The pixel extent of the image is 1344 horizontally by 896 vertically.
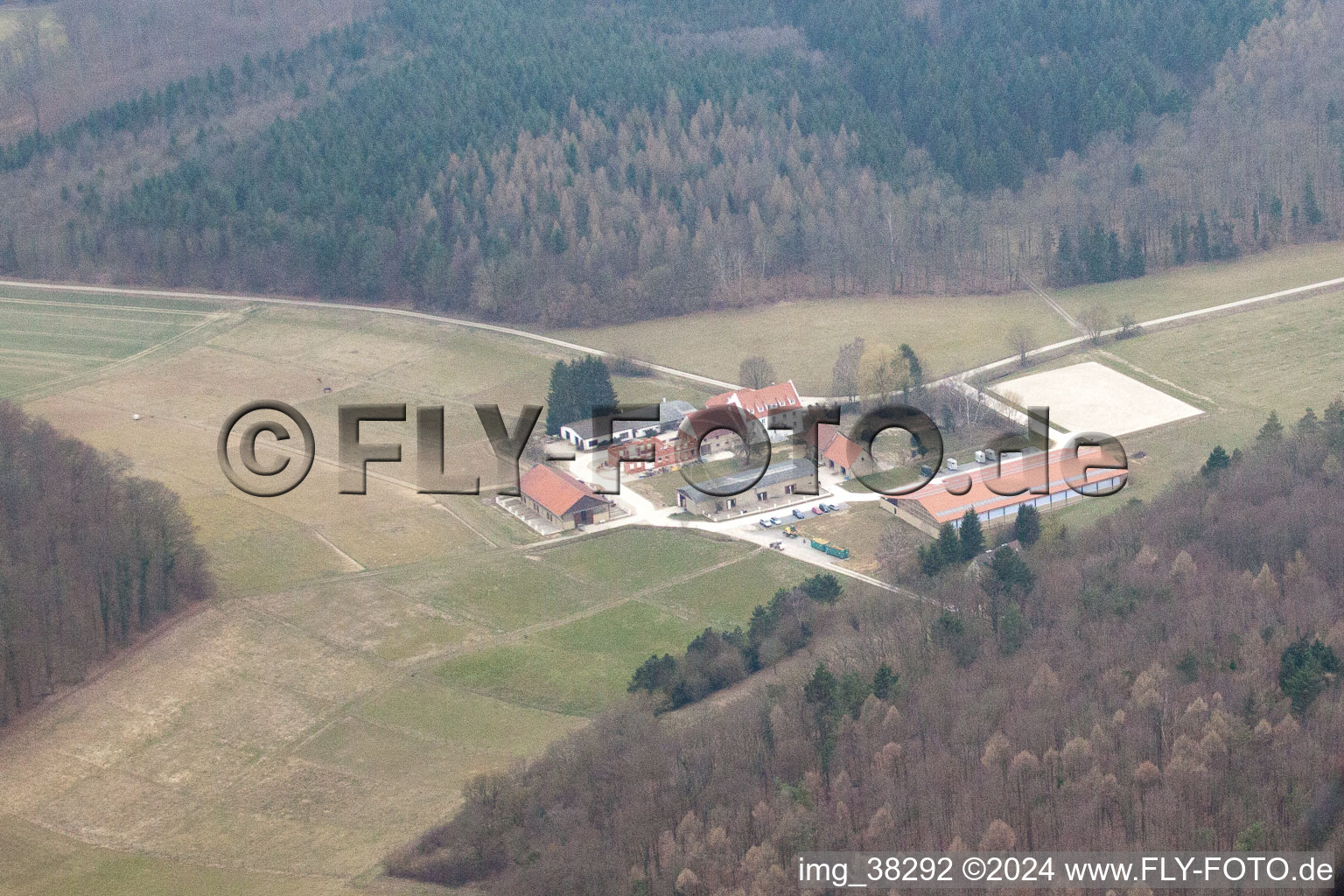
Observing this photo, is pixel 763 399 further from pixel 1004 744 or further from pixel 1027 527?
pixel 1004 744

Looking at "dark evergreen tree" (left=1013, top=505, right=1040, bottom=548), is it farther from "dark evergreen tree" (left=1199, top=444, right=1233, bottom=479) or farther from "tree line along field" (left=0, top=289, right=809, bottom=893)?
"tree line along field" (left=0, top=289, right=809, bottom=893)

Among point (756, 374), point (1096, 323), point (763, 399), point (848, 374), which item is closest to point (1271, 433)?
point (848, 374)

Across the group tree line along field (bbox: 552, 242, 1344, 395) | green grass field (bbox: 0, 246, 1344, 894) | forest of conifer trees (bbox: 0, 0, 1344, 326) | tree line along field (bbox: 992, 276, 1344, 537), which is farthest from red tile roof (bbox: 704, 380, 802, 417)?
forest of conifer trees (bbox: 0, 0, 1344, 326)

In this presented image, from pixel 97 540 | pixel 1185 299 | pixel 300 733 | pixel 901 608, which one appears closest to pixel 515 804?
pixel 300 733

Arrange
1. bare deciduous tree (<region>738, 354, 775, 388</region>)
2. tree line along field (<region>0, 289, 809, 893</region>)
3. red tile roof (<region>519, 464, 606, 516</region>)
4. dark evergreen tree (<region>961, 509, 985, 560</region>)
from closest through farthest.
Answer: tree line along field (<region>0, 289, 809, 893</region>), dark evergreen tree (<region>961, 509, 985, 560</region>), red tile roof (<region>519, 464, 606, 516</region>), bare deciduous tree (<region>738, 354, 775, 388</region>)

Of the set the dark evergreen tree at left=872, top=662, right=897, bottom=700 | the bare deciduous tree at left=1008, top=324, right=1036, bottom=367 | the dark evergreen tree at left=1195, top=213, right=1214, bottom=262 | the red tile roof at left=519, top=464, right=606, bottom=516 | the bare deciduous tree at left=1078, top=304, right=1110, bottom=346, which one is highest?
the dark evergreen tree at left=1195, top=213, right=1214, bottom=262

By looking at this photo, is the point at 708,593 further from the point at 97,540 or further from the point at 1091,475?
the point at 97,540
